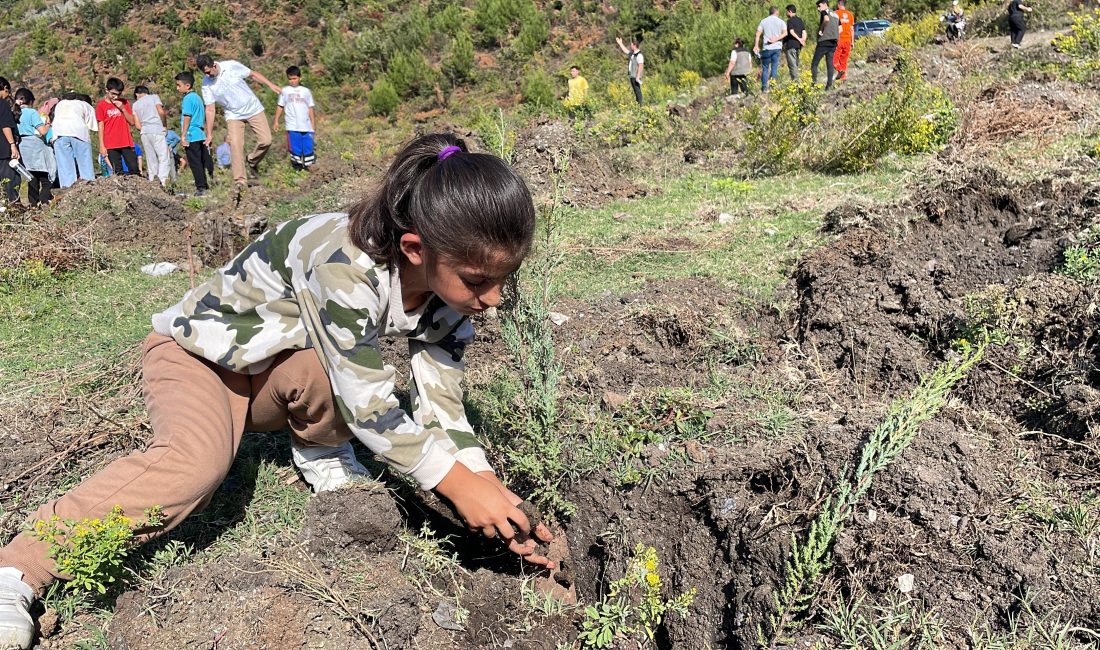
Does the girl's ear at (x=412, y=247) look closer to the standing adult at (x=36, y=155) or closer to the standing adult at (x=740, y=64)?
the standing adult at (x=36, y=155)

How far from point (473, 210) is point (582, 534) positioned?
1.10 metres

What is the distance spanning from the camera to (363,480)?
263cm

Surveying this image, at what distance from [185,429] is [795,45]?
41.1ft

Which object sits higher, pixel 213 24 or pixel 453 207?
pixel 453 207

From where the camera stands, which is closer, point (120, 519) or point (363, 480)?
point (120, 519)

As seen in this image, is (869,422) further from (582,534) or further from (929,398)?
(582,534)

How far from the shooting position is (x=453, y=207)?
184 cm

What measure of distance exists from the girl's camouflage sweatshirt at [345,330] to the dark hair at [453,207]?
0.12m

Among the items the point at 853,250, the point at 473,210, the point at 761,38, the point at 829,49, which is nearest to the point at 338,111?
the point at 761,38

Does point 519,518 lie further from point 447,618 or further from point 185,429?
point 185,429

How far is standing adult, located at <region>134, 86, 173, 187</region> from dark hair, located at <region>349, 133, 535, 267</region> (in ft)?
26.6

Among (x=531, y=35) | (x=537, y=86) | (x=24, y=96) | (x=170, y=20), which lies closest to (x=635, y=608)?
(x=24, y=96)

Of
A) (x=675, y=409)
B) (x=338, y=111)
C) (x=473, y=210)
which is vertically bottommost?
(x=338, y=111)

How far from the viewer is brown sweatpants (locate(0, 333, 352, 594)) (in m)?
2.10
